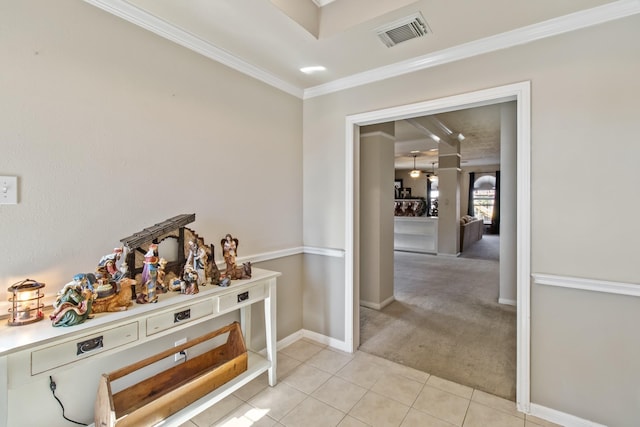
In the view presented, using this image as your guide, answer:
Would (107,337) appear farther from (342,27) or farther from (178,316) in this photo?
(342,27)

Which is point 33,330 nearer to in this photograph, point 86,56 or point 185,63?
point 86,56

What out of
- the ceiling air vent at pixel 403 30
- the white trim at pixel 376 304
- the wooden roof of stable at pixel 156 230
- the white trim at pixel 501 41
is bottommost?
the white trim at pixel 376 304

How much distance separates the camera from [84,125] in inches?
62.4

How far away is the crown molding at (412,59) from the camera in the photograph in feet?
5.50

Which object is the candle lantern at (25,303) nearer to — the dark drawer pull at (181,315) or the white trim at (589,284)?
the dark drawer pull at (181,315)

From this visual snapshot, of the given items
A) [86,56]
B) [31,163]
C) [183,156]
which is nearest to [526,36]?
[183,156]

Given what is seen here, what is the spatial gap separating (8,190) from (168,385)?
140cm

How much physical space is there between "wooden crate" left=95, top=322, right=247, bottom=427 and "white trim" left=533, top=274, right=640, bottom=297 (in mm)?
2091

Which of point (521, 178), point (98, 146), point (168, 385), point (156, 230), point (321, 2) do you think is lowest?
point (168, 385)

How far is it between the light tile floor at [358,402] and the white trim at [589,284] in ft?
2.95

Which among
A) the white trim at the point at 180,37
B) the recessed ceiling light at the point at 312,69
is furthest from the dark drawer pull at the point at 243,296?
the recessed ceiling light at the point at 312,69

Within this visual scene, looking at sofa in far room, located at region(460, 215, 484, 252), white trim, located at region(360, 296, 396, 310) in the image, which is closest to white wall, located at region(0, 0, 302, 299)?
white trim, located at region(360, 296, 396, 310)

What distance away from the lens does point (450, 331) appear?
322 cm

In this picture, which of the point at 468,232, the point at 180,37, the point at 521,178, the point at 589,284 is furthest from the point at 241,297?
the point at 468,232
